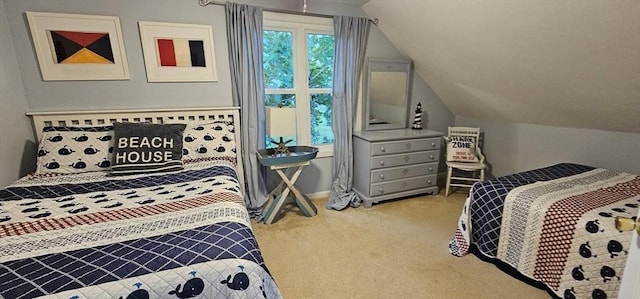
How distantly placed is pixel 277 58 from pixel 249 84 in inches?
17.5

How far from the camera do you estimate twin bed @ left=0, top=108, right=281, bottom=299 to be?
82cm

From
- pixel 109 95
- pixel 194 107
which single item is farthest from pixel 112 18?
pixel 194 107

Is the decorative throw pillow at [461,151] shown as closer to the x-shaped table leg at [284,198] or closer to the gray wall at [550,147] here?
the gray wall at [550,147]

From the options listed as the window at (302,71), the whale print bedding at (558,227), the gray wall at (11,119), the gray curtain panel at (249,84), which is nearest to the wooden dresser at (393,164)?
the window at (302,71)

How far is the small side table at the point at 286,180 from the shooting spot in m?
2.35

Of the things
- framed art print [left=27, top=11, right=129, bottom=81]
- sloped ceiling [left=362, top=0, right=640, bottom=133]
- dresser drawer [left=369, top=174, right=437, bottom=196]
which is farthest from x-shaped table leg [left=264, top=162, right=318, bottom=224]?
sloped ceiling [left=362, top=0, right=640, bottom=133]

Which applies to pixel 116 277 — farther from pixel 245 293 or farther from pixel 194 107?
pixel 194 107

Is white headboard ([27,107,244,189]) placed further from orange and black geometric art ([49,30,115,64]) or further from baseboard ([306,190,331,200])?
baseboard ([306,190,331,200])

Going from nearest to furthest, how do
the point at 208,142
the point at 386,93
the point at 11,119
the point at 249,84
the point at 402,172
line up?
the point at 11,119, the point at 208,142, the point at 249,84, the point at 402,172, the point at 386,93

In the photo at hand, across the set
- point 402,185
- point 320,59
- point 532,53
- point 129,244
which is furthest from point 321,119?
point 129,244

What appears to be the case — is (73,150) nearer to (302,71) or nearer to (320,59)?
(302,71)

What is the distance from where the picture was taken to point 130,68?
85.9 inches

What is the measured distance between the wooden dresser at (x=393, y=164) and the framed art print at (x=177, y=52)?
1.67 meters

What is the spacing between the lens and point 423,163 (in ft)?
9.70
